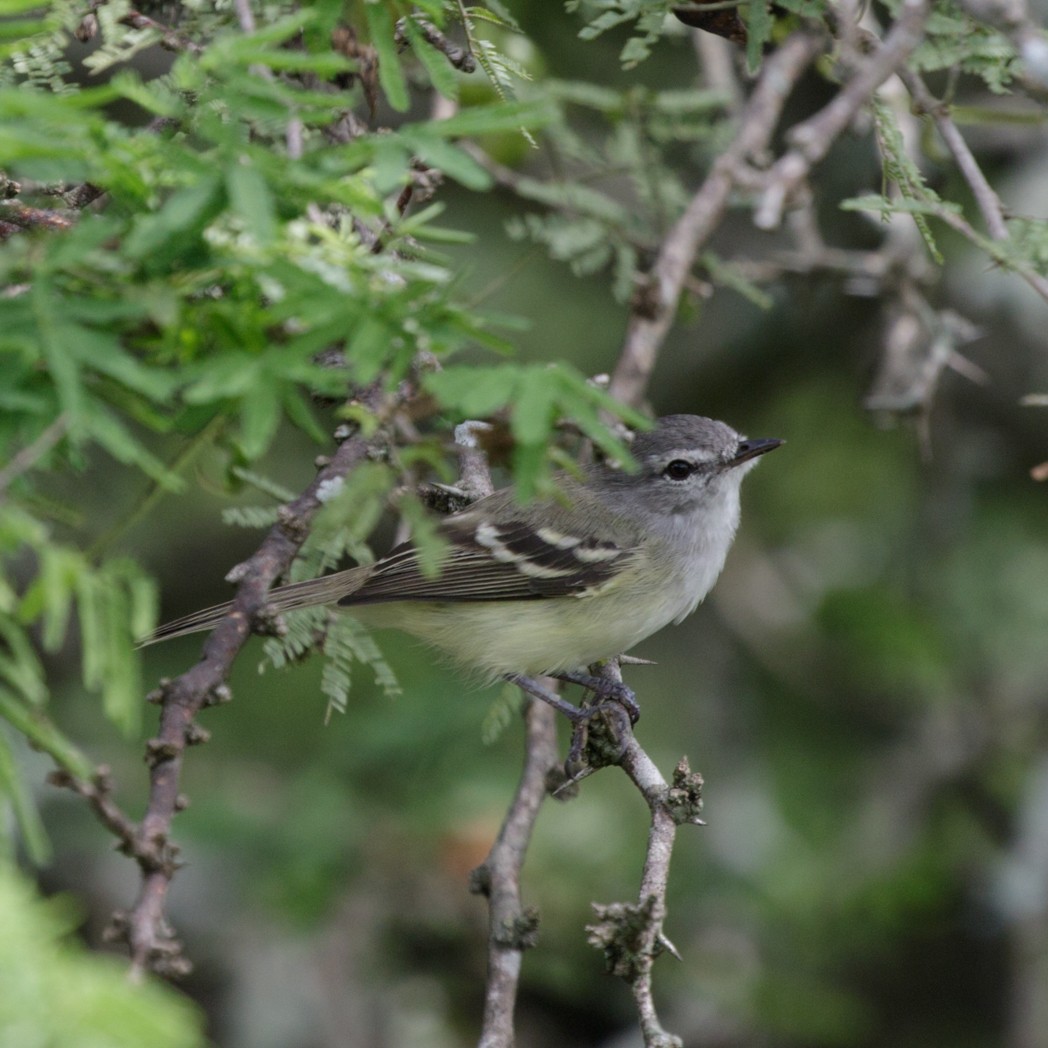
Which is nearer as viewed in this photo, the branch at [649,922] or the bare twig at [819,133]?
the bare twig at [819,133]

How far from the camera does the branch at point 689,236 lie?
505cm

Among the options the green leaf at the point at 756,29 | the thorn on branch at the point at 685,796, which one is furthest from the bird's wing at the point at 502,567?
the green leaf at the point at 756,29

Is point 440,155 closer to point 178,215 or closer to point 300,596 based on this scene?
point 178,215

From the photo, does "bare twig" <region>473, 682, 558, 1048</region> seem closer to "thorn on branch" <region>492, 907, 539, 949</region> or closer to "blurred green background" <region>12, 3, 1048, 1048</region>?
"thorn on branch" <region>492, 907, 539, 949</region>

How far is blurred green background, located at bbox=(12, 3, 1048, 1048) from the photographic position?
6465 mm

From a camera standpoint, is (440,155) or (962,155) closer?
(440,155)

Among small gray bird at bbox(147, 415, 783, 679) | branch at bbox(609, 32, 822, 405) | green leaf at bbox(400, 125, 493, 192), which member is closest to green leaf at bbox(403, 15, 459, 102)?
green leaf at bbox(400, 125, 493, 192)

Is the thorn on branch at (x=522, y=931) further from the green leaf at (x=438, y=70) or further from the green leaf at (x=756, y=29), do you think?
the green leaf at (x=756, y=29)

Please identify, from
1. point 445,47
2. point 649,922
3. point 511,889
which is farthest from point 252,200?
point 511,889

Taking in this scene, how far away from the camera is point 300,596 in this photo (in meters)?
4.99

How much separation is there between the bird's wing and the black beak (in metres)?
0.59

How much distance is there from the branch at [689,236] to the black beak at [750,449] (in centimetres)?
52

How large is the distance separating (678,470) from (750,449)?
1.15ft

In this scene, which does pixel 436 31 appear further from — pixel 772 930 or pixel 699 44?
pixel 772 930
